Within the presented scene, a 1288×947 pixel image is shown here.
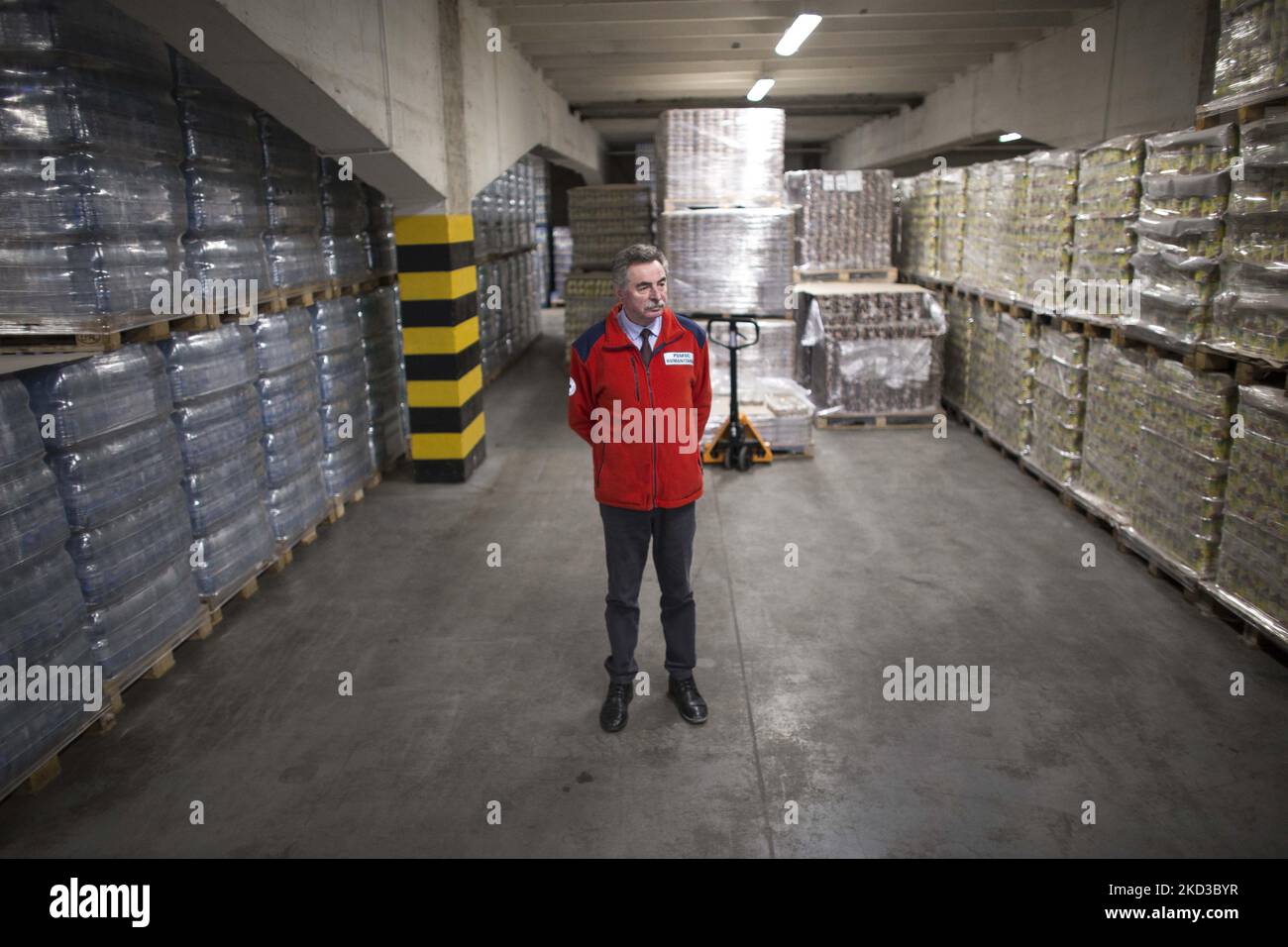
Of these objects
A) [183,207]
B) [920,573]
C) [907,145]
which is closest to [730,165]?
[920,573]

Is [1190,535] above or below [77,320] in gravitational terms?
below

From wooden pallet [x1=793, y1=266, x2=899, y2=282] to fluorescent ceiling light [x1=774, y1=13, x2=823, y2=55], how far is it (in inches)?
103

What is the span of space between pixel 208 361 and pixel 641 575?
3.04 meters

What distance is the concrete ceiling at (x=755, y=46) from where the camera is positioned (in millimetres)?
9281

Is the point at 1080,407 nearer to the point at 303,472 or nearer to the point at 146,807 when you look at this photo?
the point at 303,472

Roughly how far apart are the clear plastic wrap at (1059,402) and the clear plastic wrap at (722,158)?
327cm

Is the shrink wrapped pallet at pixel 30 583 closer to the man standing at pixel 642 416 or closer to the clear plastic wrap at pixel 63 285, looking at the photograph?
the clear plastic wrap at pixel 63 285

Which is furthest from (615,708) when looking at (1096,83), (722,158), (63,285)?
(1096,83)

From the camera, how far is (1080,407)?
24.4ft

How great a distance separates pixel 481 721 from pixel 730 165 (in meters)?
7.05

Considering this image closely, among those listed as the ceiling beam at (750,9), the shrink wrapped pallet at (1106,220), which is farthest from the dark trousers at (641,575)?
the ceiling beam at (750,9)

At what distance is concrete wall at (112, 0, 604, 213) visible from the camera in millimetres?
4797

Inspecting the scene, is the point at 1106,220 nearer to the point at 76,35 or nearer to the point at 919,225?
the point at 919,225

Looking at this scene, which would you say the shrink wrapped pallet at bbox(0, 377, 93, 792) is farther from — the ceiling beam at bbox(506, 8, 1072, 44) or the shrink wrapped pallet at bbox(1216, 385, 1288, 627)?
the ceiling beam at bbox(506, 8, 1072, 44)
